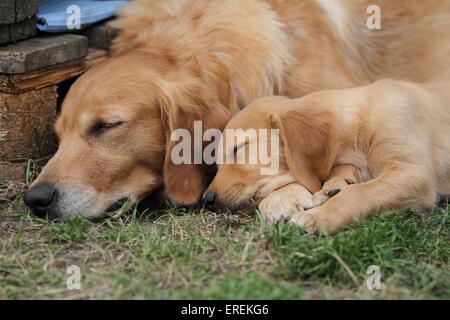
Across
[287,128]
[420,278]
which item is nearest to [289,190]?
[287,128]

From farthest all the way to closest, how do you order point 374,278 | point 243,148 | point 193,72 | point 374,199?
point 193,72 → point 243,148 → point 374,199 → point 374,278

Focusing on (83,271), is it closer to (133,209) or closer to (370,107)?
(133,209)

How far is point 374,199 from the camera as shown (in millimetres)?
3945

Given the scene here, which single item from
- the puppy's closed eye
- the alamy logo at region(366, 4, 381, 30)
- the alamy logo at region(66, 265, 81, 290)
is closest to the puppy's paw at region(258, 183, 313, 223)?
the puppy's closed eye

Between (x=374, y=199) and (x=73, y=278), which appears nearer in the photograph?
(x=73, y=278)

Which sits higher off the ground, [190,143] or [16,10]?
[16,10]

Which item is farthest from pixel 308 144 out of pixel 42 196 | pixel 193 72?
pixel 42 196

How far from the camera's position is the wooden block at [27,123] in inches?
180

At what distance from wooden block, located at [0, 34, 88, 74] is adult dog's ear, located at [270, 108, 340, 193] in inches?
52.8

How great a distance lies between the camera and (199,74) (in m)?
4.43

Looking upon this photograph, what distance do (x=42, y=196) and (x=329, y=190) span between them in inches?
54.5

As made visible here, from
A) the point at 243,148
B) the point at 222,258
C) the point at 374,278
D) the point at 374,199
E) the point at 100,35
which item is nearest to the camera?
the point at 374,278

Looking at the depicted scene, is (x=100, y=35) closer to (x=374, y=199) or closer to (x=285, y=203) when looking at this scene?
(x=285, y=203)
